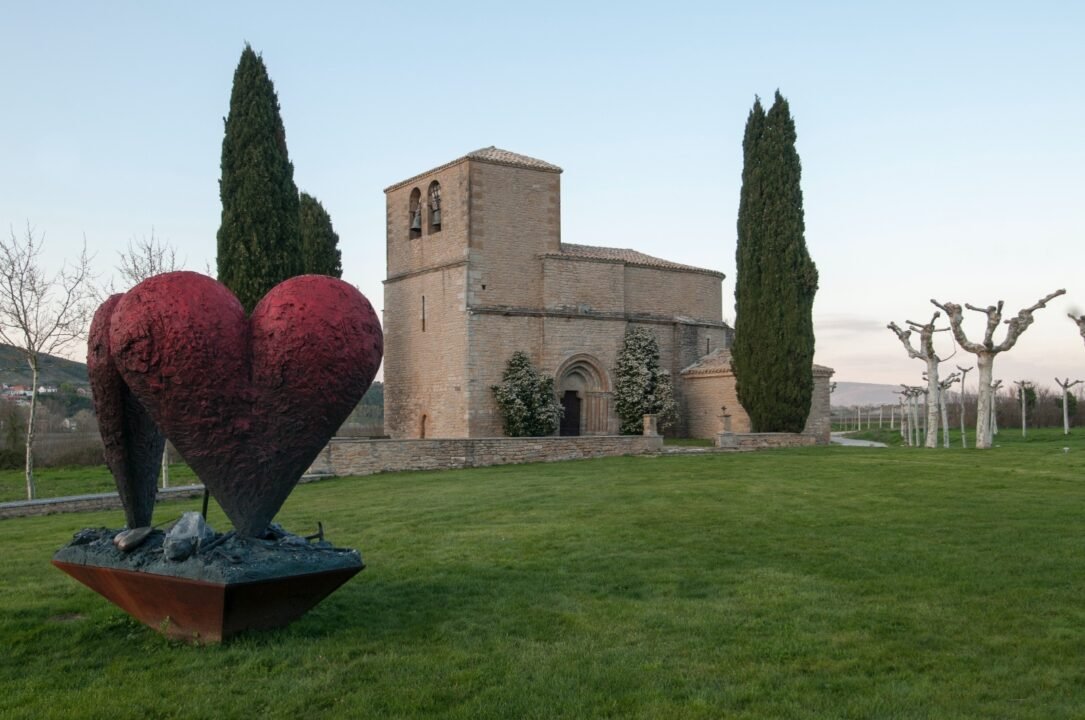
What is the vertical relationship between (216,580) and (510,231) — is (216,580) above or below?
below

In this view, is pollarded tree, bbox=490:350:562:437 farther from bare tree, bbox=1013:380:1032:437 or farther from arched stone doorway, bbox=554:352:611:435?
bare tree, bbox=1013:380:1032:437

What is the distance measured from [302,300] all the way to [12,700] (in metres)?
2.91

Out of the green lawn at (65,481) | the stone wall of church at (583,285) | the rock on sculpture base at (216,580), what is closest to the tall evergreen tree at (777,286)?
the stone wall of church at (583,285)

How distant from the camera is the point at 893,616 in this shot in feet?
21.5

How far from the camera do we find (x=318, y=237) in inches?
1203

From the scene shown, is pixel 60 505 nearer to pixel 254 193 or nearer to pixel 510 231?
pixel 254 193

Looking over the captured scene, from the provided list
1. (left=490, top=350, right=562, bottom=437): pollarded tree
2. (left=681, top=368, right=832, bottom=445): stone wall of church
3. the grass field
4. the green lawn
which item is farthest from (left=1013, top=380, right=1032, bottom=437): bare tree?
the green lawn

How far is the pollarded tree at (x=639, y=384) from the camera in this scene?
28156mm

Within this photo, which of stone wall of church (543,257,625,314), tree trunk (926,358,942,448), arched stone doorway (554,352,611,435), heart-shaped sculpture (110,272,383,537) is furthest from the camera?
arched stone doorway (554,352,611,435)

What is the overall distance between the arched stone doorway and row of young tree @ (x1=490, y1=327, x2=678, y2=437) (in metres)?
0.43

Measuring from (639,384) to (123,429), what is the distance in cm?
2252

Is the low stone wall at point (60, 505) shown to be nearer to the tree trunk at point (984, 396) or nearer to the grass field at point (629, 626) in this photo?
the grass field at point (629, 626)

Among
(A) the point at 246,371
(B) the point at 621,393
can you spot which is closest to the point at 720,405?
(B) the point at 621,393

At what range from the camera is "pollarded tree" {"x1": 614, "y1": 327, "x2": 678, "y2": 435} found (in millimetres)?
28156
